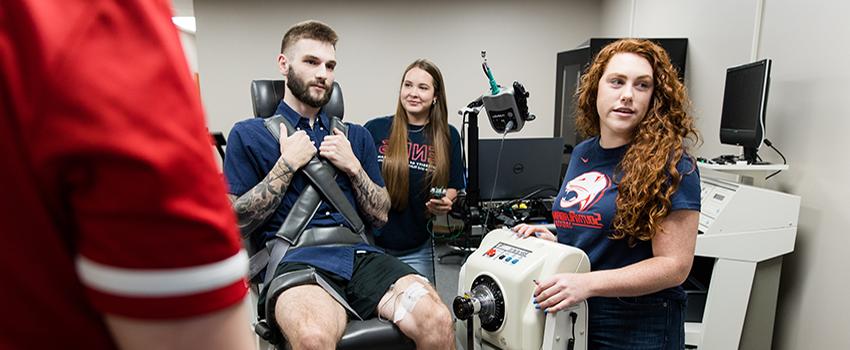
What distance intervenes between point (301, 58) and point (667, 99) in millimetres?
1275

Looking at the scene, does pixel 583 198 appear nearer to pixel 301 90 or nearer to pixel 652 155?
pixel 652 155

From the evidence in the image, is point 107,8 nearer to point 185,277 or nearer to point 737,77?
point 185,277

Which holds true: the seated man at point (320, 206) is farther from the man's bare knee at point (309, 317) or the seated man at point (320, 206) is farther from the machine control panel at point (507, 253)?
the machine control panel at point (507, 253)

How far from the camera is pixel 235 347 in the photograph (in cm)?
36

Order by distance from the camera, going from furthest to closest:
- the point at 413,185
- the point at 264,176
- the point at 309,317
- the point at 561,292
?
the point at 413,185 < the point at 264,176 < the point at 309,317 < the point at 561,292

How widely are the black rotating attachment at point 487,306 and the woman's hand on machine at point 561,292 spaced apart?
5.1 inches

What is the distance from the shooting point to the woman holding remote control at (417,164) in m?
2.36

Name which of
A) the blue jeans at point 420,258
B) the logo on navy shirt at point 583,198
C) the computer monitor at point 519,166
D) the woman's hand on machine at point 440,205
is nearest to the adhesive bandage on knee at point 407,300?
the logo on navy shirt at point 583,198

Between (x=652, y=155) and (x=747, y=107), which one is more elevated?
(x=747, y=107)

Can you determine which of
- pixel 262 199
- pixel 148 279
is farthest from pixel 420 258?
pixel 148 279

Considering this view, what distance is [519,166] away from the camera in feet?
8.74

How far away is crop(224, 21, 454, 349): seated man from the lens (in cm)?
151

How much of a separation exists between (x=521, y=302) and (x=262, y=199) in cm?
94

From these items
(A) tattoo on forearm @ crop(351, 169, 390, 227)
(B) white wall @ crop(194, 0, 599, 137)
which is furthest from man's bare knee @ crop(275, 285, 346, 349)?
(B) white wall @ crop(194, 0, 599, 137)
